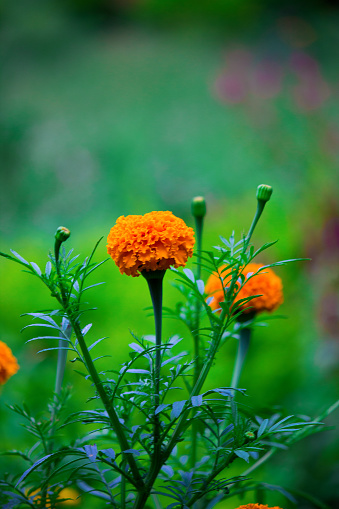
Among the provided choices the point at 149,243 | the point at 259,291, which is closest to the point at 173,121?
the point at 259,291

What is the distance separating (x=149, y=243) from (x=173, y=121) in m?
2.00

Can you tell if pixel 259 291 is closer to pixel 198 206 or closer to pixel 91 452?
pixel 198 206

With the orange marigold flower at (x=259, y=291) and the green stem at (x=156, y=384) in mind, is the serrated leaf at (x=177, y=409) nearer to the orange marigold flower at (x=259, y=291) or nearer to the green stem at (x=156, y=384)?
the green stem at (x=156, y=384)

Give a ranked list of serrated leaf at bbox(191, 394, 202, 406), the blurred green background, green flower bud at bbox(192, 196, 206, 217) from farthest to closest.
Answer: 1. the blurred green background
2. green flower bud at bbox(192, 196, 206, 217)
3. serrated leaf at bbox(191, 394, 202, 406)

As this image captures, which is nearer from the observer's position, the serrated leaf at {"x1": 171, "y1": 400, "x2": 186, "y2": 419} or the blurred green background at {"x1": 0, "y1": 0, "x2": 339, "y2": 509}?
the serrated leaf at {"x1": 171, "y1": 400, "x2": 186, "y2": 419}

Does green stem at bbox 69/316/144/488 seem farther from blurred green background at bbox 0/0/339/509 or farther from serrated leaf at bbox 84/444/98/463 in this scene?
blurred green background at bbox 0/0/339/509

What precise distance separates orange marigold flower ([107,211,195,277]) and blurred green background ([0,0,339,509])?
3.86ft

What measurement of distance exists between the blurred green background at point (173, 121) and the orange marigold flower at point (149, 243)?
1177mm

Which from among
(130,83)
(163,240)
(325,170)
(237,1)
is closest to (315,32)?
(237,1)

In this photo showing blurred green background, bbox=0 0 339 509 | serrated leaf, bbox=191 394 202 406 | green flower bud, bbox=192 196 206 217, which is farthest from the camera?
blurred green background, bbox=0 0 339 509

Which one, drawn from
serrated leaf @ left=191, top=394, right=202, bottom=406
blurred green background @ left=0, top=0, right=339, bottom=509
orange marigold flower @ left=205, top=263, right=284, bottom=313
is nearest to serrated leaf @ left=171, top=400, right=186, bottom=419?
serrated leaf @ left=191, top=394, right=202, bottom=406

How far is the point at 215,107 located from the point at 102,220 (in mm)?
782

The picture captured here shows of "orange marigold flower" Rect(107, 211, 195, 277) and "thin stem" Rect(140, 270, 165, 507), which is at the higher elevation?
"orange marigold flower" Rect(107, 211, 195, 277)

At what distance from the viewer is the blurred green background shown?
1.87m
